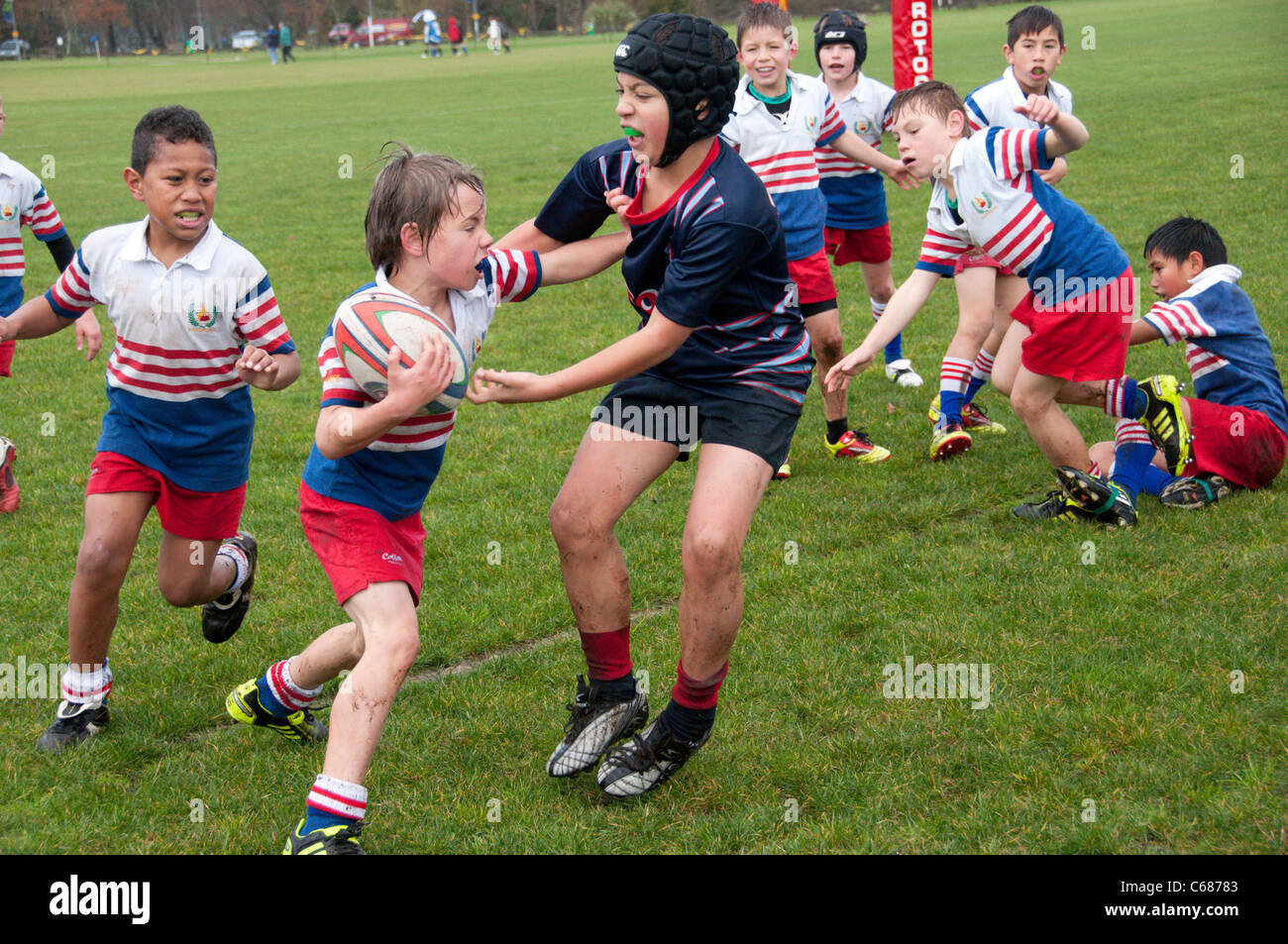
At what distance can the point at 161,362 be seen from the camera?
162 inches

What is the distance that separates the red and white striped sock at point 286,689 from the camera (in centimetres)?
393

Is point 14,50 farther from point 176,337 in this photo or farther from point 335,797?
point 335,797

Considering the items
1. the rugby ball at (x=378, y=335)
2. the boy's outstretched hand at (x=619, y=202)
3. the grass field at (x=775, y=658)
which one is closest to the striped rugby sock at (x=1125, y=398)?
the grass field at (x=775, y=658)

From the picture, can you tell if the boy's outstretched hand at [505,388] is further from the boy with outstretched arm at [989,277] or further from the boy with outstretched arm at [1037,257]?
the boy with outstretched arm at [989,277]

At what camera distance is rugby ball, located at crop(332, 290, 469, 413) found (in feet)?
10.5

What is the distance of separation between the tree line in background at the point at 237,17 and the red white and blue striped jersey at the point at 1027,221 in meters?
72.6

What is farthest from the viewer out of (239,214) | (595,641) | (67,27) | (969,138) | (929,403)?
(67,27)

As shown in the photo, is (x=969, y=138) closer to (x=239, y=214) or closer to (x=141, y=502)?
(x=141, y=502)

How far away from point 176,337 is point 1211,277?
4.71m

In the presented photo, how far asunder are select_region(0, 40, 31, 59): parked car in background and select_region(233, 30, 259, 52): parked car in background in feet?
39.1

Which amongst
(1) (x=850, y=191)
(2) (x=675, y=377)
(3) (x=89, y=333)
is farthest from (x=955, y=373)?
(3) (x=89, y=333)

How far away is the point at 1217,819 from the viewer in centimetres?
336
